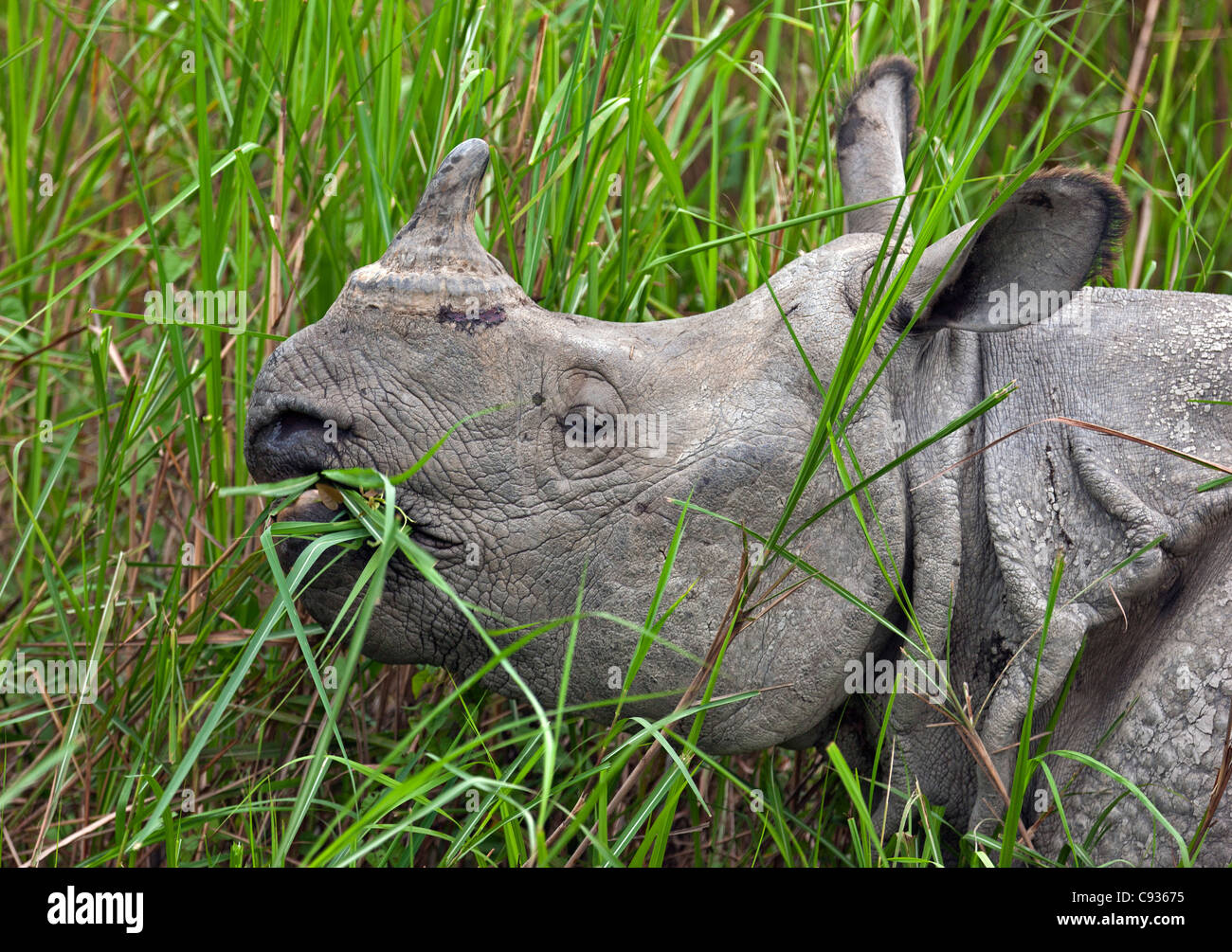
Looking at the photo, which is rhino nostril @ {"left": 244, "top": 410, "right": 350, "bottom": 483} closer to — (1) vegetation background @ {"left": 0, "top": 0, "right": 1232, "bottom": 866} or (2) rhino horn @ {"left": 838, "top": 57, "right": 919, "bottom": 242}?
(1) vegetation background @ {"left": 0, "top": 0, "right": 1232, "bottom": 866}

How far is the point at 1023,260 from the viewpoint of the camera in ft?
8.52

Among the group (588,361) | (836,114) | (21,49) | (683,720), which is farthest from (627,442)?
(21,49)

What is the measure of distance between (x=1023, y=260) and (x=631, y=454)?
0.86 meters

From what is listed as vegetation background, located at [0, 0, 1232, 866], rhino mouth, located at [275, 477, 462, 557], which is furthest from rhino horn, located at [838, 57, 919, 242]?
rhino mouth, located at [275, 477, 462, 557]

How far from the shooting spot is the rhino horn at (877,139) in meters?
3.10

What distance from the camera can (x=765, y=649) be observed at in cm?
256

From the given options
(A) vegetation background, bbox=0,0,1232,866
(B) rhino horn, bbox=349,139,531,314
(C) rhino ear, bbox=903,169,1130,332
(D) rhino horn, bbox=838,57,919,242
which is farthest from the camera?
(D) rhino horn, bbox=838,57,919,242

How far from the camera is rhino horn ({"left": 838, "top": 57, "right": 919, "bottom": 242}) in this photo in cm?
310

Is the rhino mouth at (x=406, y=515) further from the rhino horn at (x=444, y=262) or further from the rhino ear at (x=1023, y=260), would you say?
the rhino ear at (x=1023, y=260)

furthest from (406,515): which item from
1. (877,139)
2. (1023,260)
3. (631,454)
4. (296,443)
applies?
(877,139)

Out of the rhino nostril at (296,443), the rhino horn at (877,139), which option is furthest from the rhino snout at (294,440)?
the rhino horn at (877,139)

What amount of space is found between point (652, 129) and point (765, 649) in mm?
1669

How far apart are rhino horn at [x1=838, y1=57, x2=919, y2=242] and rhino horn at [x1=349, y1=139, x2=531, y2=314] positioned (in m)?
0.99

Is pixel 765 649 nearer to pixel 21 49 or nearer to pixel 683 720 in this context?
pixel 683 720
